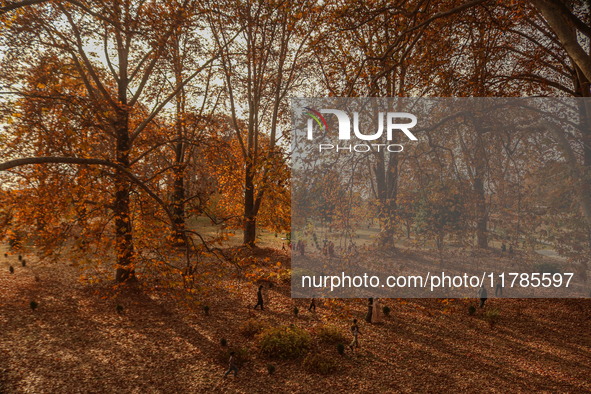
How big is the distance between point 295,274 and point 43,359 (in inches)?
508

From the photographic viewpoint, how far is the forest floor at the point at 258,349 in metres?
8.88

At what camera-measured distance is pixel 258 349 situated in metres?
10.7

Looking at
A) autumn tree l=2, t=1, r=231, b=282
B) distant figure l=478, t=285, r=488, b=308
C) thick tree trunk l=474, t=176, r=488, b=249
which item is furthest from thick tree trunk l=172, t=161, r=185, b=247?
distant figure l=478, t=285, r=488, b=308

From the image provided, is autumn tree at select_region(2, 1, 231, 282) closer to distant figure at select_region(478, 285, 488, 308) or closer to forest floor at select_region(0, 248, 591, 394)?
forest floor at select_region(0, 248, 591, 394)

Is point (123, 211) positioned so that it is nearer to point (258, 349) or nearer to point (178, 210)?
point (178, 210)

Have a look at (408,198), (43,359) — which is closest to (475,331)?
(408,198)

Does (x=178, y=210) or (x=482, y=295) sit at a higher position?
(x=178, y=210)

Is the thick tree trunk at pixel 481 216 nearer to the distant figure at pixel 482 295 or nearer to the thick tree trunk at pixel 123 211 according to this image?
the distant figure at pixel 482 295

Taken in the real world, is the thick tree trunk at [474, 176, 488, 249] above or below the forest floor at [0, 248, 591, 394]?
above

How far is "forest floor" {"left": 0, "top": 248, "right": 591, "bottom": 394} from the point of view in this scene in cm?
888

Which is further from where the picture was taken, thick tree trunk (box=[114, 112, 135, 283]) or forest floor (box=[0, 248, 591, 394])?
thick tree trunk (box=[114, 112, 135, 283])

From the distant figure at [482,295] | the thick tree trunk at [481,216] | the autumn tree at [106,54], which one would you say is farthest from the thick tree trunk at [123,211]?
the distant figure at [482,295]

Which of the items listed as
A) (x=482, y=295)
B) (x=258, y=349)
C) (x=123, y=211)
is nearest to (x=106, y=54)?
(x=123, y=211)

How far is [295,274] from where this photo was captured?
20078 millimetres
